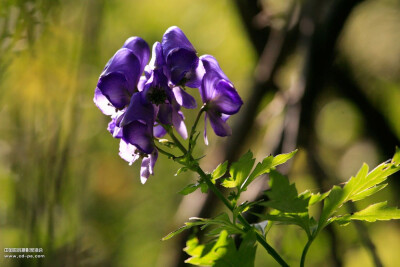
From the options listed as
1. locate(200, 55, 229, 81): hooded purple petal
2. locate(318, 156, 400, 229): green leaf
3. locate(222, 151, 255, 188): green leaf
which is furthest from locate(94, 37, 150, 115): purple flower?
locate(318, 156, 400, 229): green leaf

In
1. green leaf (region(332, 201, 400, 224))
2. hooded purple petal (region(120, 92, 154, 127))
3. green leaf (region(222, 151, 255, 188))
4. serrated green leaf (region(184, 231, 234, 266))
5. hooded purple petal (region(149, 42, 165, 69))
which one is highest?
hooded purple petal (region(149, 42, 165, 69))

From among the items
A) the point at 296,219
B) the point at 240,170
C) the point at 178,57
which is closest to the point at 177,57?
the point at 178,57

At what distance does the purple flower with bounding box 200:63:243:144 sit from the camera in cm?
86

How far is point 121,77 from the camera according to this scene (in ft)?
2.69

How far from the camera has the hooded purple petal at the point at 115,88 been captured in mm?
809

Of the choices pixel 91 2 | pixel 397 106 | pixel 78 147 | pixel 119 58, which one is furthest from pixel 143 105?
pixel 397 106

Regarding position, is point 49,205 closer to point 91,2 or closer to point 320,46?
point 91,2

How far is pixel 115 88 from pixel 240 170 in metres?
0.25

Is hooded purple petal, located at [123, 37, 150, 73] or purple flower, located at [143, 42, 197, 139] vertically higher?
hooded purple petal, located at [123, 37, 150, 73]

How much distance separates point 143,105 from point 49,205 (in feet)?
1.65

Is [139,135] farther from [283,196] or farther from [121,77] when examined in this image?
[283,196]

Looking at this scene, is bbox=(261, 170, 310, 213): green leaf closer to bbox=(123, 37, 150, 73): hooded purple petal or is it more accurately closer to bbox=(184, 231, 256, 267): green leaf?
bbox=(184, 231, 256, 267): green leaf

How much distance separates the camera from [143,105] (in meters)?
0.77

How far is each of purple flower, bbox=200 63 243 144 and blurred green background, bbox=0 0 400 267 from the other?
465 mm
